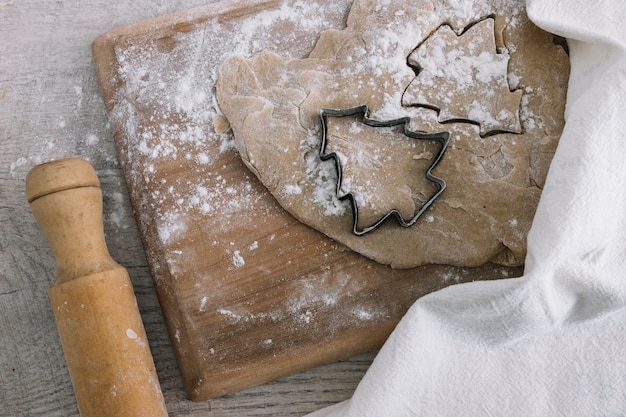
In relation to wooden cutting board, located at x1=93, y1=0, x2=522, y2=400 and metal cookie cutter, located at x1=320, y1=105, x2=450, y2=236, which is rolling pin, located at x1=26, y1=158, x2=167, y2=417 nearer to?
wooden cutting board, located at x1=93, y1=0, x2=522, y2=400

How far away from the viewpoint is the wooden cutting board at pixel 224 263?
1010 millimetres

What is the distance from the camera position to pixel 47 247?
1063mm

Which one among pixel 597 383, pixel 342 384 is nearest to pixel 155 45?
pixel 342 384

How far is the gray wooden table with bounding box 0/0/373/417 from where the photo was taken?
1.05 meters

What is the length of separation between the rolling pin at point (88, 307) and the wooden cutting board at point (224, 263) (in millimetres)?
107

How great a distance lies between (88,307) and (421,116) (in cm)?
63

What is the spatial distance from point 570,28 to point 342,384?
738 millimetres

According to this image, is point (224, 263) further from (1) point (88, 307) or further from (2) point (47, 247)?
(2) point (47, 247)

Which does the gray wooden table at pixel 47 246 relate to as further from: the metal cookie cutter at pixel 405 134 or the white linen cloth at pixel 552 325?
the metal cookie cutter at pixel 405 134

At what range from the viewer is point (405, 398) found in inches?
38.4

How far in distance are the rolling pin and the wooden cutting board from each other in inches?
4.2

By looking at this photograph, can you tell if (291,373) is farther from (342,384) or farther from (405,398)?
(405,398)

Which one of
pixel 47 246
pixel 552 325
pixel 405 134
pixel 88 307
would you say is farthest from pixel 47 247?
pixel 552 325

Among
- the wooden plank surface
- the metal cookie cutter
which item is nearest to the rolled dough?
the metal cookie cutter
